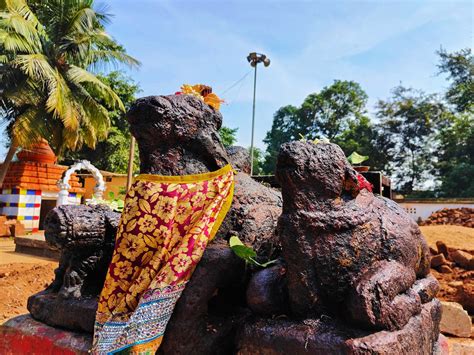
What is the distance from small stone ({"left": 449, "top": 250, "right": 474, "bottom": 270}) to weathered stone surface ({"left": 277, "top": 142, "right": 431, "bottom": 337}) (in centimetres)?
622

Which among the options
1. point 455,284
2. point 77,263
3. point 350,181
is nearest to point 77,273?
point 77,263

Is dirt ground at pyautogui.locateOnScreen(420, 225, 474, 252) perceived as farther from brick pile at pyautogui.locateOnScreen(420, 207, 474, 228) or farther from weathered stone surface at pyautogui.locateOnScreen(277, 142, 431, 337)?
weathered stone surface at pyautogui.locateOnScreen(277, 142, 431, 337)

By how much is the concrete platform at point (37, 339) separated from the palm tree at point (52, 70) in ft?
44.5

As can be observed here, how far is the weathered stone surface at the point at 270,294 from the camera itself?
1591 mm

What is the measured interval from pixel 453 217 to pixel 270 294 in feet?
48.0

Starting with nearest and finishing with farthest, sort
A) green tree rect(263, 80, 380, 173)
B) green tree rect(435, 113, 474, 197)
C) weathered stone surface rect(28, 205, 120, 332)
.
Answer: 1. weathered stone surface rect(28, 205, 120, 332)
2. green tree rect(435, 113, 474, 197)
3. green tree rect(263, 80, 380, 173)

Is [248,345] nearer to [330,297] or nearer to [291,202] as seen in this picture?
[330,297]

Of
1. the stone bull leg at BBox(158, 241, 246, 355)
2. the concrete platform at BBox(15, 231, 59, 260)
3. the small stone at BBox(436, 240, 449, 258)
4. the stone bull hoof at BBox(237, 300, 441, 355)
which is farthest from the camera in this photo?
the concrete platform at BBox(15, 231, 59, 260)

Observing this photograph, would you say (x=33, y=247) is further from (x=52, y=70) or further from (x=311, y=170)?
(x=311, y=170)

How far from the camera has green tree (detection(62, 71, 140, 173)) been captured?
2341cm

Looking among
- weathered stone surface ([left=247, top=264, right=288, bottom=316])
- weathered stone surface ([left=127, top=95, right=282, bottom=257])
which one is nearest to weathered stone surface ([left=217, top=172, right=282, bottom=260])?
weathered stone surface ([left=127, top=95, right=282, bottom=257])

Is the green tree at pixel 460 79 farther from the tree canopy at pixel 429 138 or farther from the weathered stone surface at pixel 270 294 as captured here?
the weathered stone surface at pixel 270 294

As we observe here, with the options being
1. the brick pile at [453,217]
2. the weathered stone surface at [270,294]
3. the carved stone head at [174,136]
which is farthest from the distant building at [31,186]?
the weathered stone surface at [270,294]

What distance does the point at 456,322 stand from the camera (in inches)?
184
